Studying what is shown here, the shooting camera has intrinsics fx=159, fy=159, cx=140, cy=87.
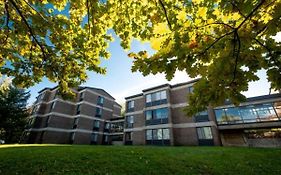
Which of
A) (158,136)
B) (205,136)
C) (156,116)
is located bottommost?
(205,136)

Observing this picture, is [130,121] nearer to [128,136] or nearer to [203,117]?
[128,136]

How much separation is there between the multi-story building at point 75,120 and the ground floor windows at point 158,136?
1031 cm

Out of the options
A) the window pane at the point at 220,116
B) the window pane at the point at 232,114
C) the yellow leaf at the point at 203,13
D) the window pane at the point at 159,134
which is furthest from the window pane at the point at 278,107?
the yellow leaf at the point at 203,13

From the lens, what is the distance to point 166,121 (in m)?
24.1

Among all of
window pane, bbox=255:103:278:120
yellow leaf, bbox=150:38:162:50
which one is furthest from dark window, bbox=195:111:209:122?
yellow leaf, bbox=150:38:162:50

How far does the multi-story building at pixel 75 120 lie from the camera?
101 ft

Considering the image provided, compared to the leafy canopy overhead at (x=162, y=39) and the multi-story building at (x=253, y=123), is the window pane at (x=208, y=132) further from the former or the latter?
the leafy canopy overhead at (x=162, y=39)

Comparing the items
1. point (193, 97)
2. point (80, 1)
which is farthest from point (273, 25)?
point (80, 1)

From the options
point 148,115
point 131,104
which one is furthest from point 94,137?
point 148,115

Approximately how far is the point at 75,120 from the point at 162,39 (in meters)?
33.9

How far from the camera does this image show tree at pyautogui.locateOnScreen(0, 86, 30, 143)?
89.1ft

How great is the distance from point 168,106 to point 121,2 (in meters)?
20.9

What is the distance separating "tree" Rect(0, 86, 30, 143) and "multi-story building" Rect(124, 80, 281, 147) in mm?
19038

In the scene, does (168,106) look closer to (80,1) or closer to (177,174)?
(177,174)
